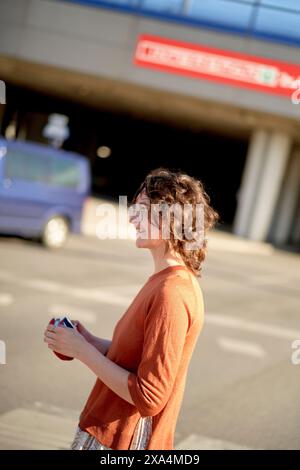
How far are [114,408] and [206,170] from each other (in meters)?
39.2

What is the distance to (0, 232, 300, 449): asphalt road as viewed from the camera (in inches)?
160

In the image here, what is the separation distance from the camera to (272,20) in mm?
19906

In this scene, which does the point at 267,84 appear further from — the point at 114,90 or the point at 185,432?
the point at 185,432

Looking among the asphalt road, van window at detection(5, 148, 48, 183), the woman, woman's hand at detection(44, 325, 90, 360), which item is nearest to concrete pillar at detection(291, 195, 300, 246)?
the asphalt road

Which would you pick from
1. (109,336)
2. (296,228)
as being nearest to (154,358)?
(109,336)

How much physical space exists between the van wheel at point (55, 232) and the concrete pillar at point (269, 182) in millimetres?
12315

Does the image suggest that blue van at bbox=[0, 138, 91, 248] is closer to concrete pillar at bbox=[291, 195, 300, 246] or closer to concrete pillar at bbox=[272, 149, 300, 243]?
concrete pillar at bbox=[272, 149, 300, 243]

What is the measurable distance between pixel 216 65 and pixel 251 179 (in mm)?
4994

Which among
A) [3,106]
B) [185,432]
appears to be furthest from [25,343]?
[3,106]

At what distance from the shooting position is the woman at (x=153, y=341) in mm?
1697

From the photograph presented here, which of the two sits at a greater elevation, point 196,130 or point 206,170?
point 196,130

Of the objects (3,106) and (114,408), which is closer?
(114,408)

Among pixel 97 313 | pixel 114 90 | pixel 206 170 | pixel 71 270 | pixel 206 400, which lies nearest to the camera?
pixel 206 400

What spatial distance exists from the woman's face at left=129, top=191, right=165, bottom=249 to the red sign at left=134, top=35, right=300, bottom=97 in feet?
61.9
